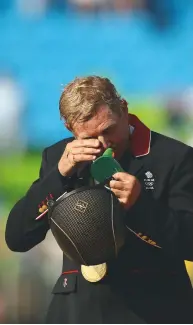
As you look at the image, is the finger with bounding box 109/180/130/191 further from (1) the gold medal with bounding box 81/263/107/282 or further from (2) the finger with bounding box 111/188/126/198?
(1) the gold medal with bounding box 81/263/107/282

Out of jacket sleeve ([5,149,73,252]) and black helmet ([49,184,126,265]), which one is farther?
jacket sleeve ([5,149,73,252])

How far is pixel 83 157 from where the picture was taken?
1.35m

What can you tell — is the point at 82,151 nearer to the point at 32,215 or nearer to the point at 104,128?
the point at 104,128

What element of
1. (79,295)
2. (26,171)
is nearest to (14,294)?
(26,171)

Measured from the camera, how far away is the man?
4.47ft

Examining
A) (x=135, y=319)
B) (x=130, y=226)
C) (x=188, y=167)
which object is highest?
(x=188, y=167)

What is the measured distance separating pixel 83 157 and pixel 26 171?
5.63ft

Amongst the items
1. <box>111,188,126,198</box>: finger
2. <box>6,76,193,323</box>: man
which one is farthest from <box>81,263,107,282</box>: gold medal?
<box>111,188,126,198</box>: finger

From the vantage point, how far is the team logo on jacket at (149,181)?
1.43 metres

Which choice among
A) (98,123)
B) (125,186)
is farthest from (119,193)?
(98,123)

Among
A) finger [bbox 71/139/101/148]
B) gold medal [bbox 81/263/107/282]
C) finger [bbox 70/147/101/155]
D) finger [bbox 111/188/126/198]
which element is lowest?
gold medal [bbox 81/263/107/282]

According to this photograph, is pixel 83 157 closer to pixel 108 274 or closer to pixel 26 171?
pixel 108 274

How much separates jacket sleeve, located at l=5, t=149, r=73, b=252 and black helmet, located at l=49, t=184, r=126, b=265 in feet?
0.29

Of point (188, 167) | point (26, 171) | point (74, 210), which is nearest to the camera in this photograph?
point (74, 210)
